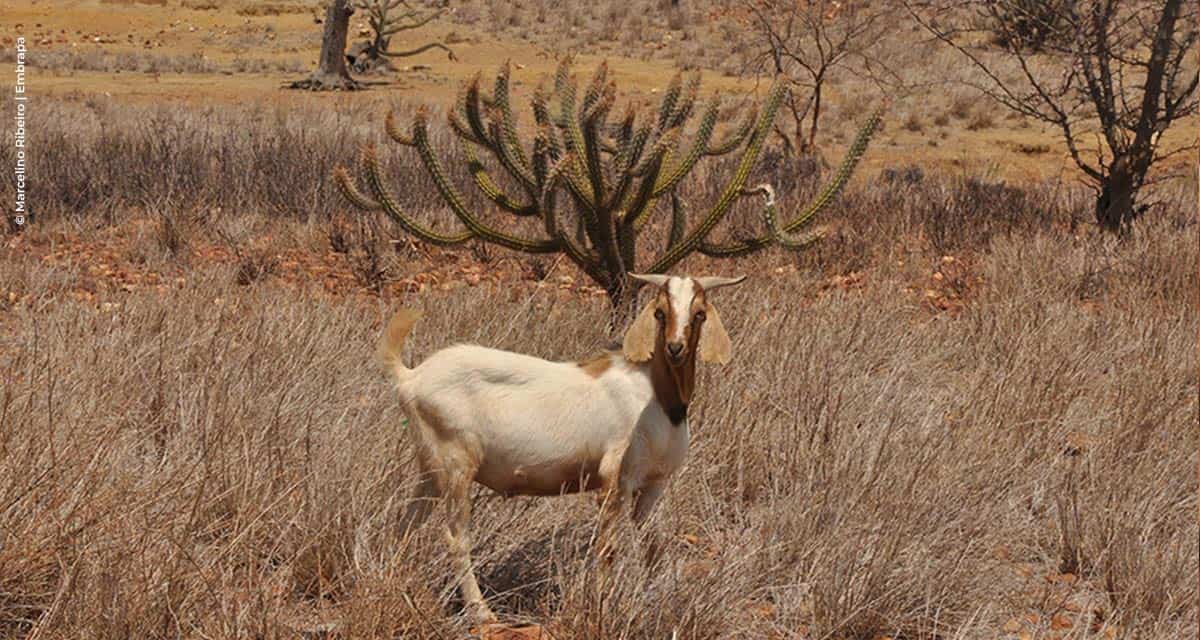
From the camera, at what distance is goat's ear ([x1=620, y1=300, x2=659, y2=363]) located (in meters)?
3.00

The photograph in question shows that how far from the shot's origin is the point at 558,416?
9.75 feet

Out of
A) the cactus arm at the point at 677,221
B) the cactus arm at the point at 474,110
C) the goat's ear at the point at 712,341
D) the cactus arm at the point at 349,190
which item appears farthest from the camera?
the cactus arm at the point at 677,221

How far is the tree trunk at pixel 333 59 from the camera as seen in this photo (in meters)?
23.3

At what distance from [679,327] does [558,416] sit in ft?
1.27

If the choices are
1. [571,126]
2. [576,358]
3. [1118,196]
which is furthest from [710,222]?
[1118,196]

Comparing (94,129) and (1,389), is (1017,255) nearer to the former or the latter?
(1,389)

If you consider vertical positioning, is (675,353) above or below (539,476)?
above

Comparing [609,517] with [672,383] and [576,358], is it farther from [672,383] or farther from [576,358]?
[576,358]

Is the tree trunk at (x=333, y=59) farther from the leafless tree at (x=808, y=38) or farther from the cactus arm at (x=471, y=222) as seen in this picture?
the cactus arm at (x=471, y=222)

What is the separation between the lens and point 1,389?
4.15 metres

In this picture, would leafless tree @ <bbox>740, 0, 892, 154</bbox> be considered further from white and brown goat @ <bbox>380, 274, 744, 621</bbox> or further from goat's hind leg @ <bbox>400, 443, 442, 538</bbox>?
goat's hind leg @ <bbox>400, 443, 442, 538</bbox>

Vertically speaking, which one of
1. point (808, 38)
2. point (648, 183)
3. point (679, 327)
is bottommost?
point (648, 183)

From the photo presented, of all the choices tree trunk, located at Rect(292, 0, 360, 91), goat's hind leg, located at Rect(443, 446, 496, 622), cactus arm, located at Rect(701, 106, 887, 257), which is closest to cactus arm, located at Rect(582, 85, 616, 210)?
cactus arm, located at Rect(701, 106, 887, 257)

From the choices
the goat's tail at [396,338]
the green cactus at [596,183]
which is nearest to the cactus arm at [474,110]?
the green cactus at [596,183]
